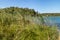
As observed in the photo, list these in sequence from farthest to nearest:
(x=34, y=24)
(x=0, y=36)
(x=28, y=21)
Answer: (x=28, y=21)
(x=34, y=24)
(x=0, y=36)

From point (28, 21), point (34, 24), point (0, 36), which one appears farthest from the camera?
point (28, 21)

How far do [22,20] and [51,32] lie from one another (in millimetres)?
1218

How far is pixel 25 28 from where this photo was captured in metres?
8.35

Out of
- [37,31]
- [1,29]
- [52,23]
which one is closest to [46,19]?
[52,23]

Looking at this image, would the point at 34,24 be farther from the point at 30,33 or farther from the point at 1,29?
the point at 1,29

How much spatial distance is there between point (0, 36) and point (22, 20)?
1531 millimetres

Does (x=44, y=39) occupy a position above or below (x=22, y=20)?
below

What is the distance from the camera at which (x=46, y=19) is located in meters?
10.0

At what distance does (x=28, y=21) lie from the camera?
9.42m

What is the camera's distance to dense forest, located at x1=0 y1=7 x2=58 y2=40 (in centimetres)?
807

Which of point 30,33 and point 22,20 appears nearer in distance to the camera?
point 30,33

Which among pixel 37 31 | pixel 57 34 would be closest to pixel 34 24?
pixel 37 31

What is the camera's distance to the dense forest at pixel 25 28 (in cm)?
807

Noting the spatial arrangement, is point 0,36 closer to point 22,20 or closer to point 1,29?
point 1,29
